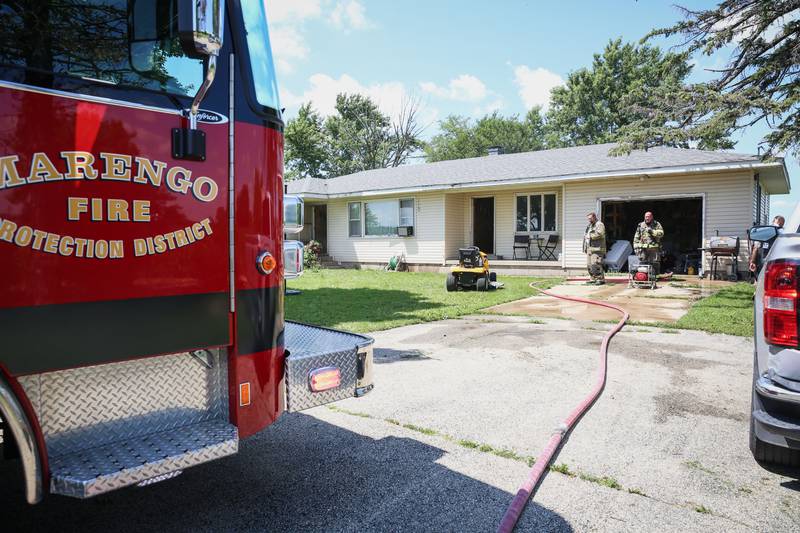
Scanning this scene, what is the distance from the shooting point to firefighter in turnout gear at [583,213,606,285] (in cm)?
1282

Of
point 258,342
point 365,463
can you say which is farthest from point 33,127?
point 365,463

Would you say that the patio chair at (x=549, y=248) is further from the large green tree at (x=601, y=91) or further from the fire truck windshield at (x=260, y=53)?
the large green tree at (x=601, y=91)

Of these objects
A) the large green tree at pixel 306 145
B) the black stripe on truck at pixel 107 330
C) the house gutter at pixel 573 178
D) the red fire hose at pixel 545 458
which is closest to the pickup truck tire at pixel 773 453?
the red fire hose at pixel 545 458

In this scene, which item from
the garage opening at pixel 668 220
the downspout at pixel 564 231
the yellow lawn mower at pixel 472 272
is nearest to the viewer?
the yellow lawn mower at pixel 472 272

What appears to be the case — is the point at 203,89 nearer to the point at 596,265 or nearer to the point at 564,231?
the point at 596,265

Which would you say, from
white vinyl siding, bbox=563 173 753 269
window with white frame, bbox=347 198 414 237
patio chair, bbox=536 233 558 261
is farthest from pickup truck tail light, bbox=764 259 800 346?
window with white frame, bbox=347 198 414 237

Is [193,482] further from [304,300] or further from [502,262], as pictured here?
[502,262]

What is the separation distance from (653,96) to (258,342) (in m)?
11.0

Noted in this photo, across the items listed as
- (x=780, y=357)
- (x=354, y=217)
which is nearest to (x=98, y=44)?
(x=780, y=357)

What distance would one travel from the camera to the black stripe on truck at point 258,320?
2457 mm

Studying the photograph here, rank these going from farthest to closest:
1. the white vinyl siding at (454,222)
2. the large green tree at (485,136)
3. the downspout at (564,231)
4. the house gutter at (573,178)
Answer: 1. the large green tree at (485,136)
2. the white vinyl siding at (454,222)
3. the downspout at (564,231)
4. the house gutter at (573,178)

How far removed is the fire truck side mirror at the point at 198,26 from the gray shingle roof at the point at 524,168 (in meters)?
14.1

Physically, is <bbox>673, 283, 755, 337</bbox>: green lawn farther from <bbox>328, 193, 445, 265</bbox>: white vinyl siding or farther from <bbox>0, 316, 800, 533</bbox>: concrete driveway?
<bbox>328, 193, 445, 265</bbox>: white vinyl siding

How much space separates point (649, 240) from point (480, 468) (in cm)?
1104
